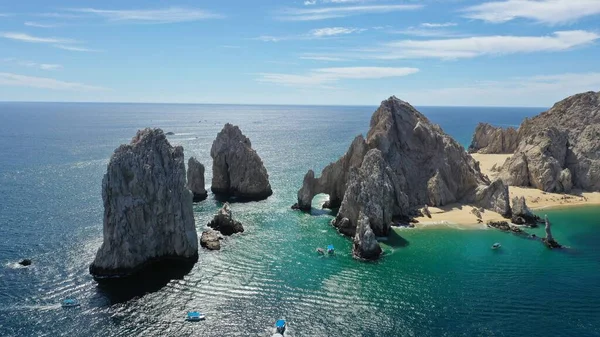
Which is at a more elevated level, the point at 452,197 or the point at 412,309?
the point at 452,197

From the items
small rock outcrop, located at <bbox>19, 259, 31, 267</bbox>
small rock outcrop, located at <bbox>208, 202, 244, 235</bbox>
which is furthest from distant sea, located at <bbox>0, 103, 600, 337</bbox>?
small rock outcrop, located at <bbox>208, 202, 244, 235</bbox>

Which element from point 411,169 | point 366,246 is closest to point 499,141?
point 411,169

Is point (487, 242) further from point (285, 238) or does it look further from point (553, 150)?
point (553, 150)

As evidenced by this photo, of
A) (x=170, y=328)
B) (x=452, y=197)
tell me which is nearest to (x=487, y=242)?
(x=452, y=197)

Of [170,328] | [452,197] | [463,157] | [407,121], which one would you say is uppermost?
[407,121]

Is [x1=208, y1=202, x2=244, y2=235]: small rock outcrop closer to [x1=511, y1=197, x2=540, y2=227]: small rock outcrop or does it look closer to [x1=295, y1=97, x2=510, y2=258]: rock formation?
[x1=295, y1=97, x2=510, y2=258]: rock formation

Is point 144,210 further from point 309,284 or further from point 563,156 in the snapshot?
point 563,156
